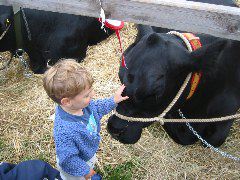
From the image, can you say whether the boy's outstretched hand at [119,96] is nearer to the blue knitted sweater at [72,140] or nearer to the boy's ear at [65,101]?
the blue knitted sweater at [72,140]

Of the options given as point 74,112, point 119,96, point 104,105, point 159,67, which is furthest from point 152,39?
point 74,112

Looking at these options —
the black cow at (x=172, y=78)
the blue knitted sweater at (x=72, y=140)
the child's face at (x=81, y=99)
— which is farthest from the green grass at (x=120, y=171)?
the child's face at (x=81, y=99)

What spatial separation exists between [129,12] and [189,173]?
6.83 feet

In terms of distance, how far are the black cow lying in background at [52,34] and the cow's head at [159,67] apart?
7.04 feet

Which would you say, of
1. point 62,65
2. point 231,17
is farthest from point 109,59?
point 231,17

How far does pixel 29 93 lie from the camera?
4.81 metres

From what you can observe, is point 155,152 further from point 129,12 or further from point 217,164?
point 129,12

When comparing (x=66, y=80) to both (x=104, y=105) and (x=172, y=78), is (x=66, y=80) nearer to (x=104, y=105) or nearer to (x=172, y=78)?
(x=104, y=105)

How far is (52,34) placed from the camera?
4.76 metres

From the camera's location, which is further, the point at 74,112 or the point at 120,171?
the point at 120,171

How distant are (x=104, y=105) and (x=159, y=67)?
0.54 m

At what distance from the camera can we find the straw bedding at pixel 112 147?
3.81 meters

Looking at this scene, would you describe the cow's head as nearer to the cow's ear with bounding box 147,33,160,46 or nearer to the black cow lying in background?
the cow's ear with bounding box 147,33,160,46

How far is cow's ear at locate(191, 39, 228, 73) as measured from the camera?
2439mm
